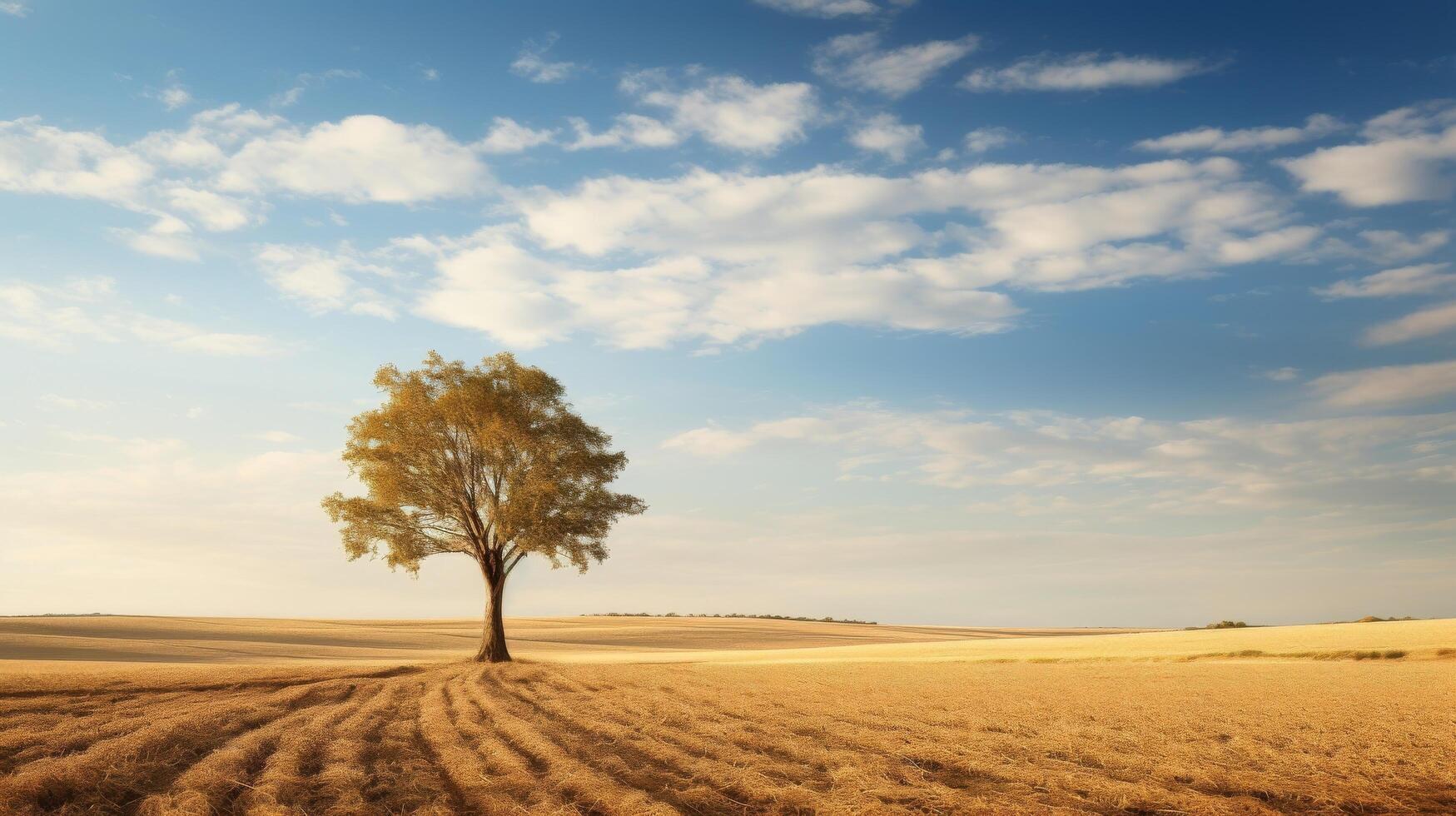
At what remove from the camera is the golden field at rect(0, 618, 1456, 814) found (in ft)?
27.7

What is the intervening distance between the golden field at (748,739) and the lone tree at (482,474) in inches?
352

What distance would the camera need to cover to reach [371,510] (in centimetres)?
3675

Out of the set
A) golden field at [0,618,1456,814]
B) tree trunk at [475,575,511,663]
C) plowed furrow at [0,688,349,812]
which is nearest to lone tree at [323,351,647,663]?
tree trunk at [475,575,511,663]

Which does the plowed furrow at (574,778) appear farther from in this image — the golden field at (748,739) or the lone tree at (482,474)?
the lone tree at (482,474)


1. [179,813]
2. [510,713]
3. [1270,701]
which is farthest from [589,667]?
[179,813]

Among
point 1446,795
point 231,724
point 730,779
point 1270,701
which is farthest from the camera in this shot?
point 1270,701

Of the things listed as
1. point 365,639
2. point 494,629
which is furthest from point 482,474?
point 365,639

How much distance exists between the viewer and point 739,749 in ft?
36.4

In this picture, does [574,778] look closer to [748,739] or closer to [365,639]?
[748,739]

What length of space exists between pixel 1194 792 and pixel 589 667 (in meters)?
25.4

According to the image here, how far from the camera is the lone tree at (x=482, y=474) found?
1442 inches

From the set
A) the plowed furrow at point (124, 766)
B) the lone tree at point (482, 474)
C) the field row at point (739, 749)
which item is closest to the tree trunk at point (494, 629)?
the lone tree at point (482, 474)

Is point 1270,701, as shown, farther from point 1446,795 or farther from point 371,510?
point 371,510

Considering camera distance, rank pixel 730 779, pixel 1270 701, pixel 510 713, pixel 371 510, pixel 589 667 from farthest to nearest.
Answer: pixel 371 510 → pixel 589 667 → pixel 1270 701 → pixel 510 713 → pixel 730 779
